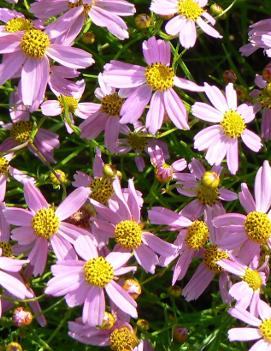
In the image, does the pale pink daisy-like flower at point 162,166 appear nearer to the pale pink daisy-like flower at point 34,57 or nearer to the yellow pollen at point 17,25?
the pale pink daisy-like flower at point 34,57

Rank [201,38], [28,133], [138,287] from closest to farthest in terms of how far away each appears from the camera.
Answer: [138,287] < [28,133] < [201,38]

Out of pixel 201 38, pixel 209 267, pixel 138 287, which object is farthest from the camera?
pixel 201 38

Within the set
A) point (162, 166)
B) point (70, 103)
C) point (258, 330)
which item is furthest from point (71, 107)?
point (258, 330)

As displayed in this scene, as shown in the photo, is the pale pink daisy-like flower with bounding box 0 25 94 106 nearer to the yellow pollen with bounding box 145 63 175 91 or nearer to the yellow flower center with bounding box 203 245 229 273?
the yellow pollen with bounding box 145 63 175 91

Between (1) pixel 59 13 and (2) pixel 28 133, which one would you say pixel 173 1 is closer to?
(1) pixel 59 13

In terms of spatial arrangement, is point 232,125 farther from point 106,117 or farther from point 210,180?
point 106,117

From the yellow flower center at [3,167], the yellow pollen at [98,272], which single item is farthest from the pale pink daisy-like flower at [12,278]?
the yellow flower center at [3,167]

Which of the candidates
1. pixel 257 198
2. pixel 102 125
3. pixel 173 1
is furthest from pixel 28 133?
pixel 257 198
